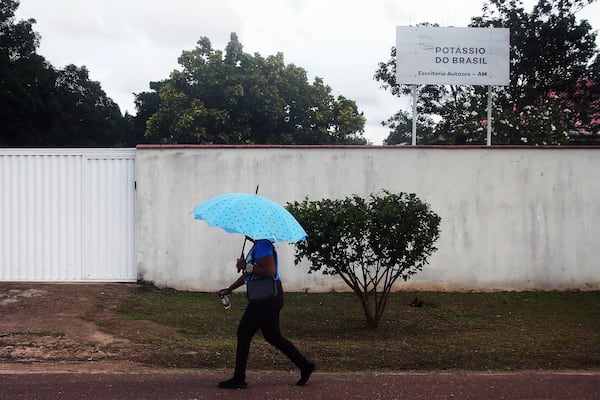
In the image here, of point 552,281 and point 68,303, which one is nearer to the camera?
point 68,303

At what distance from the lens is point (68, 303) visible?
29.1 feet

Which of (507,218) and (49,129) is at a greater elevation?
(49,129)

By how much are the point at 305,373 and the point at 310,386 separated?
206 millimetres

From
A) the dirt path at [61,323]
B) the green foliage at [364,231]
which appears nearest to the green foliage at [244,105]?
the dirt path at [61,323]

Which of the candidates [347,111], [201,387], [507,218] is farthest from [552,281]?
[347,111]

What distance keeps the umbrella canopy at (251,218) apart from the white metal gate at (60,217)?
17.4 feet

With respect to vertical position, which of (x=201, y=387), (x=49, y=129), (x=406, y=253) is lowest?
(x=201, y=387)

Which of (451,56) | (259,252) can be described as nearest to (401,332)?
(259,252)

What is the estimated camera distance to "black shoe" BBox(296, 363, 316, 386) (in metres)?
5.65

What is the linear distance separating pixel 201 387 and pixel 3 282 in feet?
19.3

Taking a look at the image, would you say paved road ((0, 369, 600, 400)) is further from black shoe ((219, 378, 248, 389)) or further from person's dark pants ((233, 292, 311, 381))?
person's dark pants ((233, 292, 311, 381))

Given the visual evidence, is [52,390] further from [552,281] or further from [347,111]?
[347,111]

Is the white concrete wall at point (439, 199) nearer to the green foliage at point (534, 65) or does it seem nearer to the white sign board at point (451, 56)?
the white sign board at point (451, 56)

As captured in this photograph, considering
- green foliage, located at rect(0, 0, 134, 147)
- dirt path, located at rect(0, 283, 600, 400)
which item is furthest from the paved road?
green foliage, located at rect(0, 0, 134, 147)
